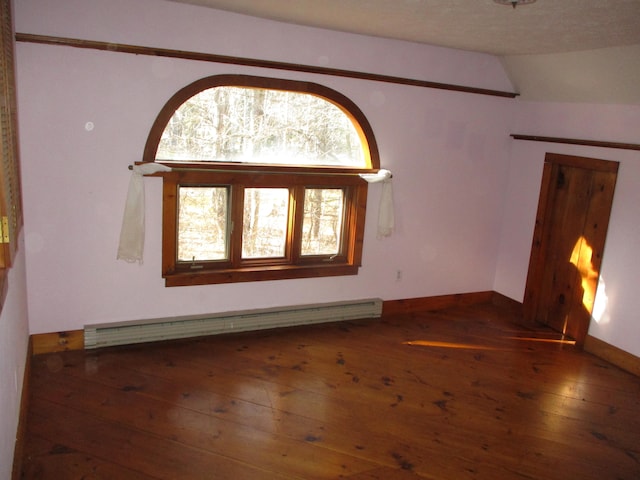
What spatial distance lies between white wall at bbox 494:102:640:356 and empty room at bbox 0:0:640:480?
2cm

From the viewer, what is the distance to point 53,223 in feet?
12.9

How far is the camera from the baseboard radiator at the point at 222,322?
13.8 ft

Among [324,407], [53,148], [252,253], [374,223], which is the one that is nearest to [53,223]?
[53,148]

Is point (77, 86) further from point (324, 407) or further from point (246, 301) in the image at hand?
point (324, 407)

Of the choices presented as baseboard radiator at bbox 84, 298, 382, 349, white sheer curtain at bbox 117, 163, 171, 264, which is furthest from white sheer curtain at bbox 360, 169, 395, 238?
white sheer curtain at bbox 117, 163, 171, 264

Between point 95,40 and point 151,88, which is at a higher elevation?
point 95,40

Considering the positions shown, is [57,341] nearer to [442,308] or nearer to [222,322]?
[222,322]

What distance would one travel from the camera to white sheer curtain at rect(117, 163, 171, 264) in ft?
13.2

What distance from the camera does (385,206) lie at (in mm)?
5043

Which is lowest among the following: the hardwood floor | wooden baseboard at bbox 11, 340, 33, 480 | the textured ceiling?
the hardwood floor

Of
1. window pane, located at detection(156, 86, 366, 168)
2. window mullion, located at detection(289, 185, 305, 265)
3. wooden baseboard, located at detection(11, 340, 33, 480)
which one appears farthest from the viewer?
window mullion, located at detection(289, 185, 305, 265)

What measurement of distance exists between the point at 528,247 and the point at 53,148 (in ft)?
14.8

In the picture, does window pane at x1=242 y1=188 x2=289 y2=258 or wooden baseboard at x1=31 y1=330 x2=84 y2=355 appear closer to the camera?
wooden baseboard at x1=31 y1=330 x2=84 y2=355

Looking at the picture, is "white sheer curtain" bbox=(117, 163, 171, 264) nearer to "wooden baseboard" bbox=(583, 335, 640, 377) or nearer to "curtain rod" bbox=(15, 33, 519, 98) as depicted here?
"curtain rod" bbox=(15, 33, 519, 98)
